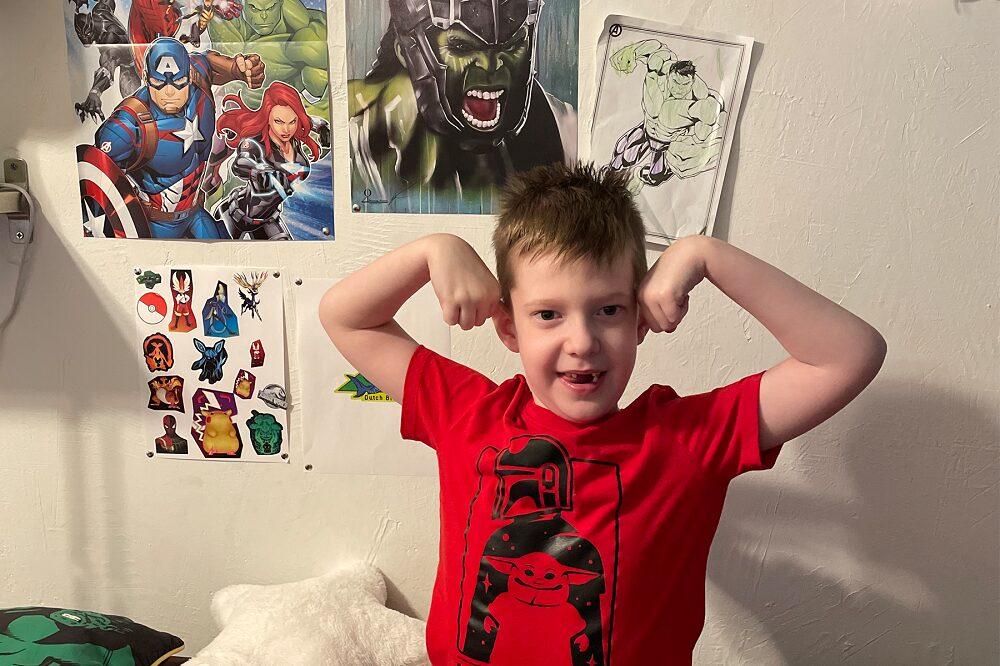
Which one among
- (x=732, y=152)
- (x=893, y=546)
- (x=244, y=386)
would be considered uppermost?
(x=732, y=152)

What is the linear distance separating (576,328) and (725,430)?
0.61 ft

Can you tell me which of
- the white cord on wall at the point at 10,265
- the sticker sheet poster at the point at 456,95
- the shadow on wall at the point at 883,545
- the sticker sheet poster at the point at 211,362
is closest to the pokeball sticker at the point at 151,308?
the sticker sheet poster at the point at 211,362

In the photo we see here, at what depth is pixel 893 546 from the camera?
118cm

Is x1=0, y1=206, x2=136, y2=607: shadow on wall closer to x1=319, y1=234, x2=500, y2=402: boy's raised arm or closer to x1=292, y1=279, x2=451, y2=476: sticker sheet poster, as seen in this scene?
x1=292, y1=279, x2=451, y2=476: sticker sheet poster

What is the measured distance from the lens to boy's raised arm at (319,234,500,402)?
0.82 metres

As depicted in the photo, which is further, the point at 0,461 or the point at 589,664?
the point at 0,461

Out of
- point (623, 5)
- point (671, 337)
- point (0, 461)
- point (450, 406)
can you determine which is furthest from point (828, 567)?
point (0, 461)

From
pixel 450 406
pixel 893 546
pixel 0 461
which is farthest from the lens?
pixel 0 461

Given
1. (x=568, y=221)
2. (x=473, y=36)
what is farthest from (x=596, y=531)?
(x=473, y=36)

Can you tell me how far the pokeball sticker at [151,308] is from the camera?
123cm

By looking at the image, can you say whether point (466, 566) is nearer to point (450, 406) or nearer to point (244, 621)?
point (450, 406)

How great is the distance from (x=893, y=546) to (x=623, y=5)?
2.73 ft

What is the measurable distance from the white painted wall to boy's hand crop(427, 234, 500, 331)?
12.2 inches

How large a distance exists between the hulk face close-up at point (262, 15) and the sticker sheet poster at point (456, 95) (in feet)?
0.34
